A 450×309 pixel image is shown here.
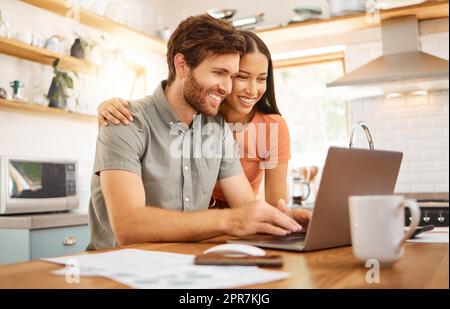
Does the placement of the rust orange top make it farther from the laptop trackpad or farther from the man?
the laptop trackpad

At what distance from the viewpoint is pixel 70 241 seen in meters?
2.64

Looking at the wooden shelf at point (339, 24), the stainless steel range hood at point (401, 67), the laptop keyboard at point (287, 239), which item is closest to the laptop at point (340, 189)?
the laptop keyboard at point (287, 239)

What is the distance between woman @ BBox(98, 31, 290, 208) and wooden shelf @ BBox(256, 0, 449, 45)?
197 cm

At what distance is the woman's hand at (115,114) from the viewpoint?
1.50 metres

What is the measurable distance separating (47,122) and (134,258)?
2619mm

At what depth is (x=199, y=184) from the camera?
165 cm

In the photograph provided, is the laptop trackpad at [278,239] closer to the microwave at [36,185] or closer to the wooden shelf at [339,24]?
the microwave at [36,185]

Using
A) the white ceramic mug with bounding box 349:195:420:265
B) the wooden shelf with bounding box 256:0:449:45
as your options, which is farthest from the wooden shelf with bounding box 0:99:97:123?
the white ceramic mug with bounding box 349:195:420:265

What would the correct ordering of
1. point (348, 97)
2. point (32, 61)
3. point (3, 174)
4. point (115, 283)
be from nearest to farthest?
point (115, 283) < point (3, 174) < point (32, 61) < point (348, 97)

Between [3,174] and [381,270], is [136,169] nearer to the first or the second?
[381,270]

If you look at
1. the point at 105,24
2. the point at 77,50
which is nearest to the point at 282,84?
the point at 105,24

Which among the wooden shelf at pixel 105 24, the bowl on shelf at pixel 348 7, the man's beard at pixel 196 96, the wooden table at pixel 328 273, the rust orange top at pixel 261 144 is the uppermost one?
the bowl on shelf at pixel 348 7

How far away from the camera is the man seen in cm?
119

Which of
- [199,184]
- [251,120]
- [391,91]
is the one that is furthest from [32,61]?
[391,91]
